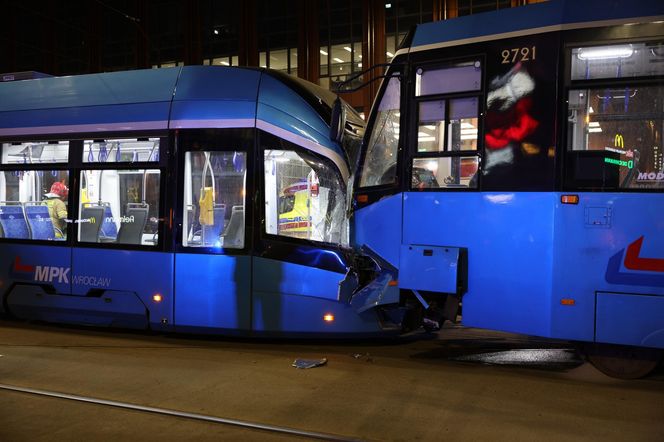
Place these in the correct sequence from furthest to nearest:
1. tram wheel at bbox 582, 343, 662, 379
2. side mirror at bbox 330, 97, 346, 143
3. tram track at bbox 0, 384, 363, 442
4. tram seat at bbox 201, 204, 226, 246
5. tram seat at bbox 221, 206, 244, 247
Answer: tram seat at bbox 201, 204, 226, 246, tram seat at bbox 221, 206, 244, 247, side mirror at bbox 330, 97, 346, 143, tram wheel at bbox 582, 343, 662, 379, tram track at bbox 0, 384, 363, 442

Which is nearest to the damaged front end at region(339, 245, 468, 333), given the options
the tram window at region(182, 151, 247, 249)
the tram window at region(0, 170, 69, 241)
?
the tram window at region(182, 151, 247, 249)

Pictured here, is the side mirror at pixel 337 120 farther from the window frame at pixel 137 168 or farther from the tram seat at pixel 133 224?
the tram seat at pixel 133 224

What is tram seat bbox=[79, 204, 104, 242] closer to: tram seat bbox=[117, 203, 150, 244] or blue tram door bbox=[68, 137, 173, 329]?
blue tram door bbox=[68, 137, 173, 329]

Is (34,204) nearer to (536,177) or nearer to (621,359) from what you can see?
(536,177)

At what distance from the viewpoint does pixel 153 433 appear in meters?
4.69

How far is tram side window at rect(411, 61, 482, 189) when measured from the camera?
6.08 metres

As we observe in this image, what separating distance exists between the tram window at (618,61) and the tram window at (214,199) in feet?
12.6

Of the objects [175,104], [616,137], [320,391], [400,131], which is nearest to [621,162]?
[616,137]

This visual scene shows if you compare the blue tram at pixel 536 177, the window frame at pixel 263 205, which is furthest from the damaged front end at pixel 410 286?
the window frame at pixel 263 205

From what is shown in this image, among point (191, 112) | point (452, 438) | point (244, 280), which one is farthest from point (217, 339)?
point (452, 438)

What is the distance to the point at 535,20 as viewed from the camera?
5.81m

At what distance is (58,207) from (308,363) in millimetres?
4260

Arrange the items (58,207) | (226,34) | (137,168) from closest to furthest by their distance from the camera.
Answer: (137,168)
(58,207)
(226,34)

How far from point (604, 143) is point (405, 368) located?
9.91 ft
